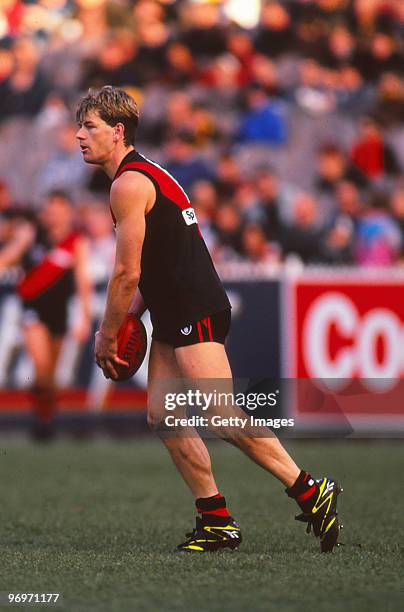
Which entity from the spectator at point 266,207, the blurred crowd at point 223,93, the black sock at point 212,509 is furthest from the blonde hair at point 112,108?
the blurred crowd at point 223,93

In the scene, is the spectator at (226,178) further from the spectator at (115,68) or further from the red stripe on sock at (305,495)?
the red stripe on sock at (305,495)

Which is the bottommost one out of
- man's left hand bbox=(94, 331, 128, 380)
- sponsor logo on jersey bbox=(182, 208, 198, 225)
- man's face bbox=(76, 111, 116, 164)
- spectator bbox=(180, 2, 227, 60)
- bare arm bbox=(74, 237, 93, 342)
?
man's left hand bbox=(94, 331, 128, 380)

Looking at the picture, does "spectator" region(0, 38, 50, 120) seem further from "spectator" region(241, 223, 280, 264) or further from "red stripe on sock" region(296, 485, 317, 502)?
"red stripe on sock" region(296, 485, 317, 502)

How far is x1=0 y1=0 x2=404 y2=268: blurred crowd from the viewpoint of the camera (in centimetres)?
1595

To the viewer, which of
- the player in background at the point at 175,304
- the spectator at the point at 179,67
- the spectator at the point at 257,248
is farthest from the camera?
the spectator at the point at 179,67

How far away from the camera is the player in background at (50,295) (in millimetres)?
13008

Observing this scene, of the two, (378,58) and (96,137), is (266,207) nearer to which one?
(378,58)

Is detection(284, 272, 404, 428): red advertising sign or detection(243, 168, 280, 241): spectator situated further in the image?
detection(243, 168, 280, 241): spectator

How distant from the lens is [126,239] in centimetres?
609

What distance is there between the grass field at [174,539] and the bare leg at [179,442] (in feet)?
1.17

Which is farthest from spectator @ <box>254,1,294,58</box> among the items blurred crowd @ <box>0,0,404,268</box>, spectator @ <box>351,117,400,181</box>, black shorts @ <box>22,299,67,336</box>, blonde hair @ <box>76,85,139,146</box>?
blonde hair @ <box>76,85,139,146</box>

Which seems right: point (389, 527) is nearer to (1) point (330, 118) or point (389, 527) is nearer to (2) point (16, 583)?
(2) point (16, 583)

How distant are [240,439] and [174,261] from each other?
881 mm

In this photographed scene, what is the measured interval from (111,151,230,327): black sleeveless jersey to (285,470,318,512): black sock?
0.88 metres
